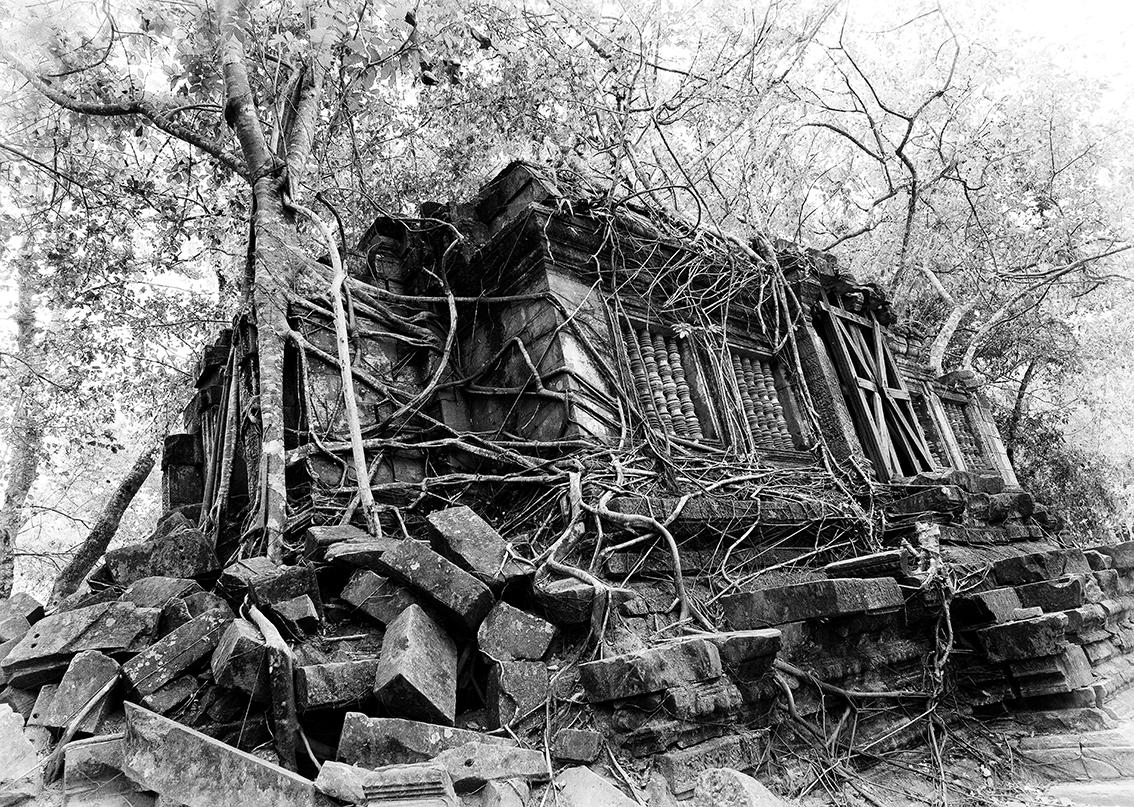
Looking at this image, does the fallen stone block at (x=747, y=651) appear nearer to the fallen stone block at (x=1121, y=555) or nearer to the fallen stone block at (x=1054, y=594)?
the fallen stone block at (x=1054, y=594)

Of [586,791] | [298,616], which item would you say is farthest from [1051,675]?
[298,616]

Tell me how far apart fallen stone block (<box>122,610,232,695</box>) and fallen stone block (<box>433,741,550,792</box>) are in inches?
42.9

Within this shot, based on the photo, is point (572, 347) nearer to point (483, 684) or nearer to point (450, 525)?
point (450, 525)

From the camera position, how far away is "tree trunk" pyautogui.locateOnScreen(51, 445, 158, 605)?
478 centimetres

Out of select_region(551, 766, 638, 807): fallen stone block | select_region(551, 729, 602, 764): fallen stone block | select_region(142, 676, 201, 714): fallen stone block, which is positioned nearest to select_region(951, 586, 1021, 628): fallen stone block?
select_region(551, 729, 602, 764): fallen stone block

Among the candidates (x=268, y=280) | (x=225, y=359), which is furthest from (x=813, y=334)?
(x=225, y=359)

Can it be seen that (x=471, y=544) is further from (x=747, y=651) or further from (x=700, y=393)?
(x=700, y=393)

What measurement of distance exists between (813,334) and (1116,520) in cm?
1225

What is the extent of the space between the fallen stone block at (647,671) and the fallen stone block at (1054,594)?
2891mm

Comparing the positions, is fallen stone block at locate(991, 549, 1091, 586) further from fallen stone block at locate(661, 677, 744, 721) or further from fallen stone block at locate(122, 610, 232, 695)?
fallen stone block at locate(122, 610, 232, 695)

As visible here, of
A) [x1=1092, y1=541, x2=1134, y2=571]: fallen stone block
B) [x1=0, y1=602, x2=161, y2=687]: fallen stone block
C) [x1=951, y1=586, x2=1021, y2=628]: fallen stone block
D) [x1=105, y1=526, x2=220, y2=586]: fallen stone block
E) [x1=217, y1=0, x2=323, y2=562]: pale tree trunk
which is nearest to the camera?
[x1=0, y1=602, x2=161, y2=687]: fallen stone block

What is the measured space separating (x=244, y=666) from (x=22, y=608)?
5.24 ft

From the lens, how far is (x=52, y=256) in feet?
23.4

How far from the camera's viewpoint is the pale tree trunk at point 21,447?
7168mm
